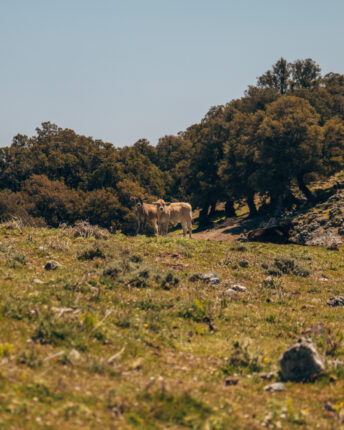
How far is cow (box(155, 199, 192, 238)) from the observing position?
35.9 meters

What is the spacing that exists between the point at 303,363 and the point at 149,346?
10.4 ft

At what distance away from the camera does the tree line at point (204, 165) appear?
51906 mm

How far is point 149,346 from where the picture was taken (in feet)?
29.6

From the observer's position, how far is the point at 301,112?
52.1 m

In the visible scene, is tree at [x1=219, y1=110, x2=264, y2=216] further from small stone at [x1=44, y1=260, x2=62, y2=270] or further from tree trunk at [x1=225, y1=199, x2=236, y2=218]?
small stone at [x1=44, y1=260, x2=62, y2=270]

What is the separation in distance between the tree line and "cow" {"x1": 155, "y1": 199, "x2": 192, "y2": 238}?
15.6 meters

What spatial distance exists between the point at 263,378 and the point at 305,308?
19.7ft

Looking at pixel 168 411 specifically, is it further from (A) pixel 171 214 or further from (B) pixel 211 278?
(A) pixel 171 214

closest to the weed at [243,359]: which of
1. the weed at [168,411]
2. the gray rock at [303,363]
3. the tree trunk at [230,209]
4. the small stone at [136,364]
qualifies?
the gray rock at [303,363]

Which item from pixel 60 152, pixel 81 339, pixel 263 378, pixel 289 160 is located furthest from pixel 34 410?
pixel 60 152

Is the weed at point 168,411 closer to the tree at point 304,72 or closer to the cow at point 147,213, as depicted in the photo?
the cow at point 147,213

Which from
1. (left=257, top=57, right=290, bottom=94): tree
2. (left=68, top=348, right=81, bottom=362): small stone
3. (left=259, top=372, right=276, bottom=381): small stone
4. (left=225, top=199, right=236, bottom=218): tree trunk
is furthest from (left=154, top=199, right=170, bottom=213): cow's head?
(left=257, top=57, right=290, bottom=94): tree

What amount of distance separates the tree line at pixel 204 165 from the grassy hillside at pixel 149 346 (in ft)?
115

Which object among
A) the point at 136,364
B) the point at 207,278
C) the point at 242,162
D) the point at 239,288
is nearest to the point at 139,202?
the point at 207,278
